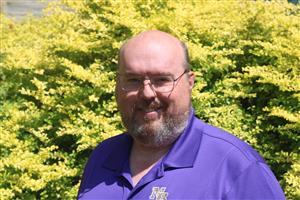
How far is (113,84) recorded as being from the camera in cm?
405

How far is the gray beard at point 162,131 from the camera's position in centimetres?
209

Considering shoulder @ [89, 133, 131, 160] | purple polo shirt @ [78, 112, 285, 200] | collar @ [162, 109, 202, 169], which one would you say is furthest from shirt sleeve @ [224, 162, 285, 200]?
shoulder @ [89, 133, 131, 160]

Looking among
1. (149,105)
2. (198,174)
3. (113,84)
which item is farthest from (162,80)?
(113,84)

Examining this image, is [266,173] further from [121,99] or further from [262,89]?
[262,89]

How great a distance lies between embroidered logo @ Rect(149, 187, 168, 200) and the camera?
1991 millimetres

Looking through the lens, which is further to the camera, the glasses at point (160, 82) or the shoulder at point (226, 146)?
the glasses at point (160, 82)

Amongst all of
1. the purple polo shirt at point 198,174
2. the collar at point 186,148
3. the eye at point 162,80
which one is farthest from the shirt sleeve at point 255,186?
the eye at point 162,80

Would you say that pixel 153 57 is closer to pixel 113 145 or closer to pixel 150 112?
pixel 150 112

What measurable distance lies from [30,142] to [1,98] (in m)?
0.82

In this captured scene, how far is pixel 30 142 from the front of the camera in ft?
13.7

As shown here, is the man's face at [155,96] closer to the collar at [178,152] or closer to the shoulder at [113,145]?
the collar at [178,152]

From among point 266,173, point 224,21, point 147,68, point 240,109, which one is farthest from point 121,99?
point 224,21

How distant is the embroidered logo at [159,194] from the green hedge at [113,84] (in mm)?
1602

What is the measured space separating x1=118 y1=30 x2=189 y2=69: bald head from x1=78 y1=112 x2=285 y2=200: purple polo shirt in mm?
Answer: 283
